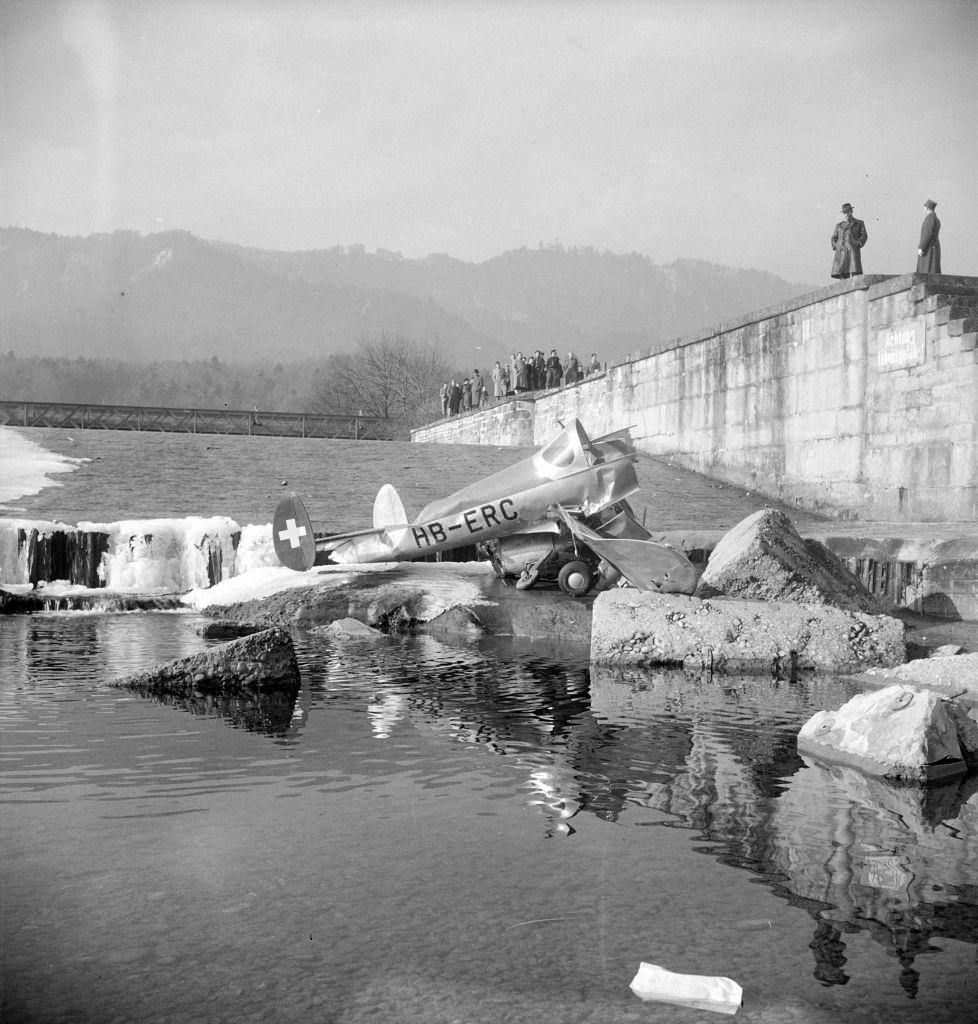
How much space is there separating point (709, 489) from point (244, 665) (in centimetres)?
1730

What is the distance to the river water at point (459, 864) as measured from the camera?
314 centimetres

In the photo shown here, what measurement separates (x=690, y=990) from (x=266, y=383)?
154 m

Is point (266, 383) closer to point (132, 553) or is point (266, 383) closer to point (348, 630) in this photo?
point (132, 553)

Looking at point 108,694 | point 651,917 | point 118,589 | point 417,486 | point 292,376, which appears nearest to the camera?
point 651,917

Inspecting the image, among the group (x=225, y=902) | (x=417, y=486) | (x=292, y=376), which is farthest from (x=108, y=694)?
(x=292, y=376)

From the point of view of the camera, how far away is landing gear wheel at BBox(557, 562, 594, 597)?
1241 cm

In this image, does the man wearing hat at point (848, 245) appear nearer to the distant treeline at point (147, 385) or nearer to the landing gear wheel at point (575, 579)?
the landing gear wheel at point (575, 579)

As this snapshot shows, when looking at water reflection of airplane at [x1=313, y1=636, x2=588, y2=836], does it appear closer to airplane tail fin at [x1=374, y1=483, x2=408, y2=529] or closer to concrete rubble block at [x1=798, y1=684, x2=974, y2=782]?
concrete rubble block at [x1=798, y1=684, x2=974, y2=782]

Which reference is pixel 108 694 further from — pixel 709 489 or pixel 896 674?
pixel 709 489

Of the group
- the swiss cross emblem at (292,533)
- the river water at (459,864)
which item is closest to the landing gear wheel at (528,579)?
the swiss cross emblem at (292,533)

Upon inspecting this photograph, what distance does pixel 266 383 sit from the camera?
6004 inches

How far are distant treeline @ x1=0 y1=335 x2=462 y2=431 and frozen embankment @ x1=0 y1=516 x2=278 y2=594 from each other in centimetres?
3896

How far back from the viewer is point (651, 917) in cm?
369

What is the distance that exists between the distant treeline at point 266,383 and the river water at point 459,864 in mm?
49427
